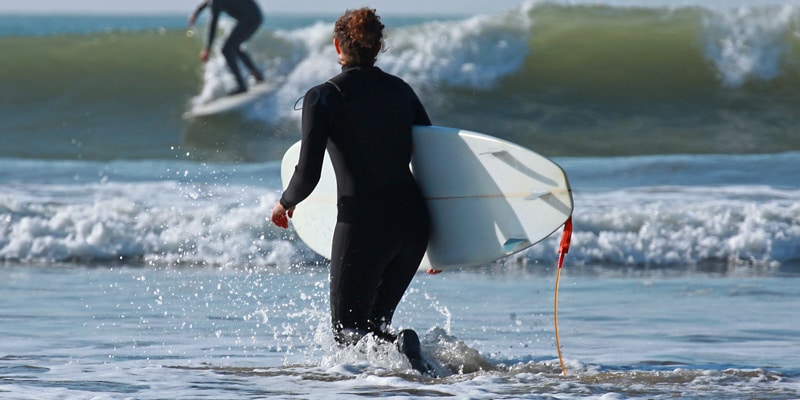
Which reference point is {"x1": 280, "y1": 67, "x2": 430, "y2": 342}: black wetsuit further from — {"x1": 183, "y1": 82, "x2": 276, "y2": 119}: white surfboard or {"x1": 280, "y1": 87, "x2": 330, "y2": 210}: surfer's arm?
{"x1": 183, "y1": 82, "x2": 276, "y2": 119}: white surfboard

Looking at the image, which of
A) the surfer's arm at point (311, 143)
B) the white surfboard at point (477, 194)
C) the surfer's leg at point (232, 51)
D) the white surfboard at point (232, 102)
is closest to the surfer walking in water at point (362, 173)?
the surfer's arm at point (311, 143)

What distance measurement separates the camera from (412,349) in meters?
3.76

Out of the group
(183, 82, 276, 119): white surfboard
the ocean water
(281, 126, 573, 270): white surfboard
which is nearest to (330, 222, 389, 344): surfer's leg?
the ocean water

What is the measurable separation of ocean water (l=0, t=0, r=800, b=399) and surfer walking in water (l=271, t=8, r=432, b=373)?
0.66 feet

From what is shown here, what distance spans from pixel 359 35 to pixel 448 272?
3.40 meters

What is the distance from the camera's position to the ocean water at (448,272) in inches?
161

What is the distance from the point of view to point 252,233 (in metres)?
8.15

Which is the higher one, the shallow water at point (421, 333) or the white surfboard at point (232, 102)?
the white surfboard at point (232, 102)

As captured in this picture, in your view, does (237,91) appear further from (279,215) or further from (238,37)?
(279,215)

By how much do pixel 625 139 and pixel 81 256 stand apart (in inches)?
329

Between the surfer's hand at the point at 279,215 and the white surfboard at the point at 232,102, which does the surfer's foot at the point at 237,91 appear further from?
the surfer's hand at the point at 279,215

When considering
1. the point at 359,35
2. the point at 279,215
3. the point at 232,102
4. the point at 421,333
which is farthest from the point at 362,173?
the point at 232,102

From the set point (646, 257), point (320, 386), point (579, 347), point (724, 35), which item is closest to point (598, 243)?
point (646, 257)

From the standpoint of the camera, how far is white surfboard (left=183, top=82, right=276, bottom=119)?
14250mm
